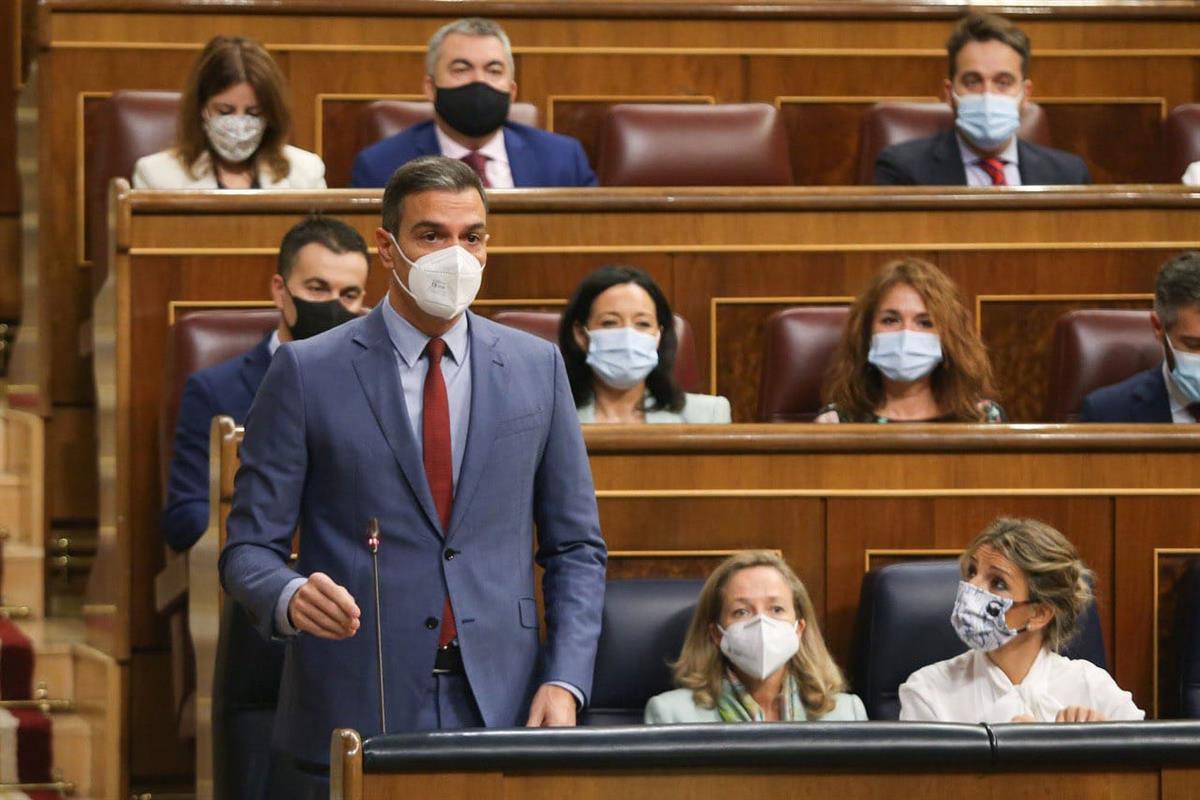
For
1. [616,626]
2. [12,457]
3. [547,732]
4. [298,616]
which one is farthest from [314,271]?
[547,732]

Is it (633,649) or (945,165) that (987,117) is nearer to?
(945,165)

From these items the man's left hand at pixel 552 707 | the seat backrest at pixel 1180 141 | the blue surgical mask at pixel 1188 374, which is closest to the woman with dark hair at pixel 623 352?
the blue surgical mask at pixel 1188 374

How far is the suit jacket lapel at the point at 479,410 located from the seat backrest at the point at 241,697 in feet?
1.08

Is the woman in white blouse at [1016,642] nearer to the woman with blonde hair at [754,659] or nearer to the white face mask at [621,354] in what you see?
the woman with blonde hair at [754,659]

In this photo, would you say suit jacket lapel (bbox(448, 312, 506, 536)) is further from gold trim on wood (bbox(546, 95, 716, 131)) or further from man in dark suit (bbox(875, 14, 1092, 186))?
gold trim on wood (bbox(546, 95, 716, 131))

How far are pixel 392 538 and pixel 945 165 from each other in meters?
1.37

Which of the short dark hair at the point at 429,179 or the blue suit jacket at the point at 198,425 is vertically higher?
the short dark hair at the point at 429,179

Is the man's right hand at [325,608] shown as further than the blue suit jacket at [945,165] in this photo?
No

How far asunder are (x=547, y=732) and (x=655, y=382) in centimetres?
99

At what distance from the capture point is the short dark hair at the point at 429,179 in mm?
1224

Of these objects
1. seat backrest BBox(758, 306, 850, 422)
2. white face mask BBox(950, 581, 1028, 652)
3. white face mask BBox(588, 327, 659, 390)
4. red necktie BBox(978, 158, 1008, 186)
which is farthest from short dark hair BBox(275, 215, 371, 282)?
red necktie BBox(978, 158, 1008, 186)

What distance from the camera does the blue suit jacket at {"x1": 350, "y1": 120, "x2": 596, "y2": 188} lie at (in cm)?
233

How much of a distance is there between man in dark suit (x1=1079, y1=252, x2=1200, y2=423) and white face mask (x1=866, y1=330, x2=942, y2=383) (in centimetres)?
17

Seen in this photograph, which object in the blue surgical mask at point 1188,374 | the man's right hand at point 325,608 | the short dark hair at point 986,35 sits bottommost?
the man's right hand at point 325,608
